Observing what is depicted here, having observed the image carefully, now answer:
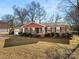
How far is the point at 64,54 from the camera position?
55.2ft

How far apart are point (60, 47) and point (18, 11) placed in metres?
53.0

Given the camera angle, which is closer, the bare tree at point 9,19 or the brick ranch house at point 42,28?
the brick ranch house at point 42,28

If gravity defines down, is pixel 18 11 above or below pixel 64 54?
above

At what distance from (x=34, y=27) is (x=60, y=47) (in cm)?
2443

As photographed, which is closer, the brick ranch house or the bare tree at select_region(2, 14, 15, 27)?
the brick ranch house

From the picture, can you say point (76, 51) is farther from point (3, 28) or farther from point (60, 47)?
point (3, 28)

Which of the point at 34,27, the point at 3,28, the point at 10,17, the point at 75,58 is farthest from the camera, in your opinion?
the point at 10,17

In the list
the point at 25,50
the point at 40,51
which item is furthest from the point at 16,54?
the point at 40,51

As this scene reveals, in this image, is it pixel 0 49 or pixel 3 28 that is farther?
pixel 3 28

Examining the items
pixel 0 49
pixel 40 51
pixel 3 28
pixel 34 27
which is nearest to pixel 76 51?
pixel 40 51

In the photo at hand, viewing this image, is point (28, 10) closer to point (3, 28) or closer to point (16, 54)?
point (3, 28)

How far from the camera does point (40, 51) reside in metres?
17.3

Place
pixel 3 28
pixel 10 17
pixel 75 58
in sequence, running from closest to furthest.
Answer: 1. pixel 75 58
2. pixel 3 28
3. pixel 10 17

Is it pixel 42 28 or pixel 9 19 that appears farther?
pixel 9 19
